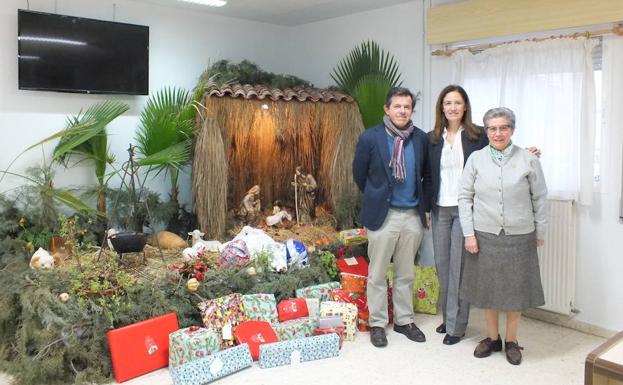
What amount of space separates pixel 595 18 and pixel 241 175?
114 inches

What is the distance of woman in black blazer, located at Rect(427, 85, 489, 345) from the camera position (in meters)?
3.27

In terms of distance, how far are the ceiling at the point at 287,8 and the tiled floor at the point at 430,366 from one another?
9.02 ft

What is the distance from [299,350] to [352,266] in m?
1.00

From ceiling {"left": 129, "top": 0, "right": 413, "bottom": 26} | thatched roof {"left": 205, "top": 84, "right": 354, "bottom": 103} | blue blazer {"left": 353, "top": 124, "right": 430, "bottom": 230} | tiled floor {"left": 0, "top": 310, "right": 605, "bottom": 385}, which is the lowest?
tiled floor {"left": 0, "top": 310, "right": 605, "bottom": 385}

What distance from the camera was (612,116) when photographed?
338 centimetres

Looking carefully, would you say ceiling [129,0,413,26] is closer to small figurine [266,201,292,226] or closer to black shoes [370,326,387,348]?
small figurine [266,201,292,226]

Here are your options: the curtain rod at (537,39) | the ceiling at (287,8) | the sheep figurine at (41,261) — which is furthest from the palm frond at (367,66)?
the sheep figurine at (41,261)

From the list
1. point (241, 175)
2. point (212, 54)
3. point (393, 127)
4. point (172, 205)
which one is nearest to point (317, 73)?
point (212, 54)

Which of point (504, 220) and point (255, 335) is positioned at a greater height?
point (504, 220)

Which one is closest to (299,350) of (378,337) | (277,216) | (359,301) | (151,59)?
(378,337)

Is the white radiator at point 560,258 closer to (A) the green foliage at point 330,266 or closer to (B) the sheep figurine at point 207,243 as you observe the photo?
(A) the green foliage at point 330,266

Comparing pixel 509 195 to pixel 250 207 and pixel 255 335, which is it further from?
pixel 250 207

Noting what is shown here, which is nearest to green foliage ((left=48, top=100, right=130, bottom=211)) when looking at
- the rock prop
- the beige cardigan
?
the rock prop

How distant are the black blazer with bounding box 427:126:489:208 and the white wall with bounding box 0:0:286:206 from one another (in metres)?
2.40
